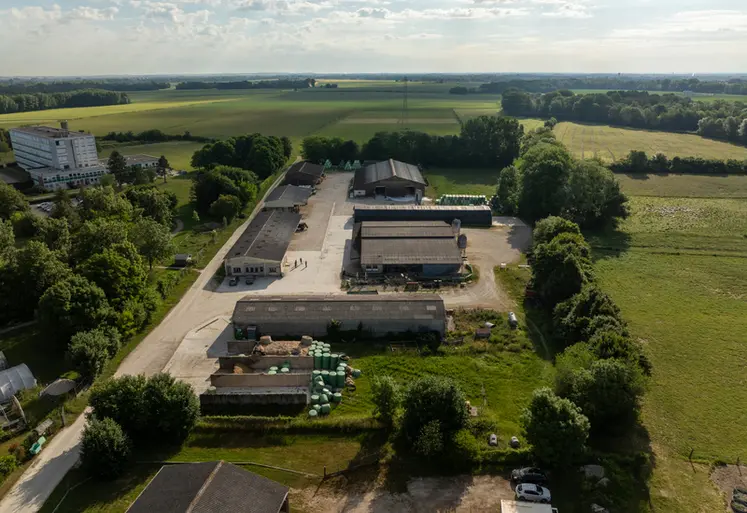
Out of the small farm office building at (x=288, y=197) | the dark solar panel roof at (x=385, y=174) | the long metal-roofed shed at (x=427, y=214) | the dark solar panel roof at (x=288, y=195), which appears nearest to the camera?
the long metal-roofed shed at (x=427, y=214)

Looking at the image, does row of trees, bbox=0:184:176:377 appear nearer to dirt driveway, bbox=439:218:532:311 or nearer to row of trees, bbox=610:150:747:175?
dirt driveway, bbox=439:218:532:311

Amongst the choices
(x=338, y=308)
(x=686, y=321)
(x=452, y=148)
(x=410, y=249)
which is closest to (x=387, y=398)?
(x=338, y=308)

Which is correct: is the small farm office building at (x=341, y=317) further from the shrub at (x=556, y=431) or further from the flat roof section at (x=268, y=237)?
the shrub at (x=556, y=431)

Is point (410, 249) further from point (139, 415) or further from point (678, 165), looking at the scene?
point (678, 165)

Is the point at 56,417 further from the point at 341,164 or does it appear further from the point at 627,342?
the point at 341,164

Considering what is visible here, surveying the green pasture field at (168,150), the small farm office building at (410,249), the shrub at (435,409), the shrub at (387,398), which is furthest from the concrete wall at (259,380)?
the green pasture field at (168,150)

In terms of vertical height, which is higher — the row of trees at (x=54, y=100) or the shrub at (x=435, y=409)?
the row of trees at (x=54, y=100)

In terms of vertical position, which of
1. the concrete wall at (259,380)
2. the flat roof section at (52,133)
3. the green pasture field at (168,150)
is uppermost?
the flat roof section at (52,133)
